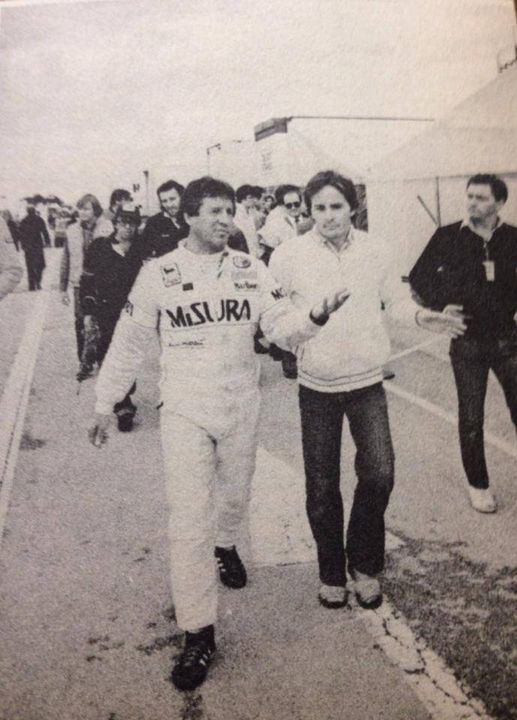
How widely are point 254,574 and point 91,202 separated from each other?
1420 millimetres

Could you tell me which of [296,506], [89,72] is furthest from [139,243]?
[296,506]

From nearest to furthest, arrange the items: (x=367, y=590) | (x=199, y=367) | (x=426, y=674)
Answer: (x=426, y=674) → (x=199, y=367) → (x=367, y=590)

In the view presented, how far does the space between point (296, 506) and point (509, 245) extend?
1.24 m

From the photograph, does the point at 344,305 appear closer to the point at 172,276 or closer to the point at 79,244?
the point at 172,276

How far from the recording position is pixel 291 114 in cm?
239

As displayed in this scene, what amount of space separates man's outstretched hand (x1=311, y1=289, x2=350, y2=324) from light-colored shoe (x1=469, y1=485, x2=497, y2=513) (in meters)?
0.96

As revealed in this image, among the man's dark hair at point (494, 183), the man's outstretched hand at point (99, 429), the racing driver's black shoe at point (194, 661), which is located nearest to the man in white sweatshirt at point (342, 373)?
the racing driver's black shoe at point (194, 661)

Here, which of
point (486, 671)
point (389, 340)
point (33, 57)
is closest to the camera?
point (486, 671)

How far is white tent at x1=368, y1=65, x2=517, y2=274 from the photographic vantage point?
2373 mm

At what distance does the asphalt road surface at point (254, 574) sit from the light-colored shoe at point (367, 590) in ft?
0.10

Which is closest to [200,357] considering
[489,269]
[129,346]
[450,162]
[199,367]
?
[199,367]

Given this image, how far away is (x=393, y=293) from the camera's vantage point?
7.00 feet

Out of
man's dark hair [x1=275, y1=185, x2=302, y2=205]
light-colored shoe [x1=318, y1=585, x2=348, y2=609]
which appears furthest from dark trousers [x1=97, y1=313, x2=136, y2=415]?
light-colored shoe [x1=318, y1=585, x2=348, y2=609]

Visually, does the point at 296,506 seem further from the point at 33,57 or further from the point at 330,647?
the point at 33,57
